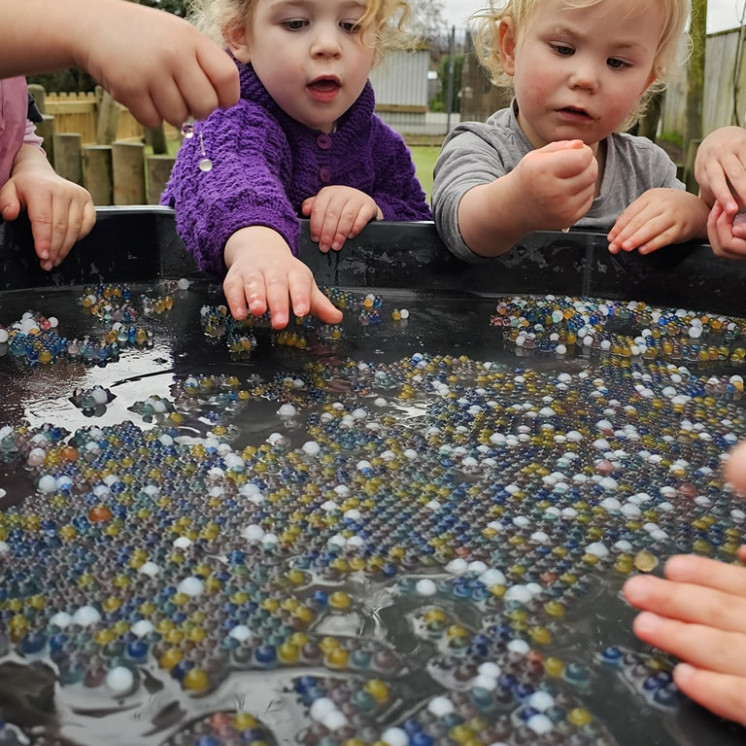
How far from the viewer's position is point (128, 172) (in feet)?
12.8

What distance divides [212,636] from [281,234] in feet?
2.80

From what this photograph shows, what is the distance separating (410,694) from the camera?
0.56m

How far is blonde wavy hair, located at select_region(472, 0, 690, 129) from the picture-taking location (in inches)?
64.5

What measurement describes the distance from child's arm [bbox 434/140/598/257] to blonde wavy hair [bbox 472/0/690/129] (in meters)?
0.45

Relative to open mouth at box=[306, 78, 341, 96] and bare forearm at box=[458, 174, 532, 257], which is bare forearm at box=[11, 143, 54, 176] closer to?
open mouth at box=[306, 78, 341, 96]

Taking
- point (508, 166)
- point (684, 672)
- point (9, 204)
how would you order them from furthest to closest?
point (508, 166) < point (9, 204) < point (684, 672)

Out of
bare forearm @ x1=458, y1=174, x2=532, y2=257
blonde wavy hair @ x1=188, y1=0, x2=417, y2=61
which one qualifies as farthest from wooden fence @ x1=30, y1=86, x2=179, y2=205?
bare forearm @ x1=458, y1=174, x2=532, y2=257

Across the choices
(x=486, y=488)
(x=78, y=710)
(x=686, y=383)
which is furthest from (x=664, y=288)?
(x=78, y=710)

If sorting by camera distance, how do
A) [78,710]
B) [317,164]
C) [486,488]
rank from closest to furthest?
1. [78,710]
2. [486,488]
3. [317,164]

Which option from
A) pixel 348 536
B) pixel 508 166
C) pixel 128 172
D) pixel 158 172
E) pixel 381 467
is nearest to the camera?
pixel 348 536

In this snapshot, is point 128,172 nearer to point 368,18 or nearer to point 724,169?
point 368,18

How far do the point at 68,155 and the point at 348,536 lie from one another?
3.76 m

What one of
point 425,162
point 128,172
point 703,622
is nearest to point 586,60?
point 703,622

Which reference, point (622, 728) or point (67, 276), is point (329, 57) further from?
point (622, 728)
